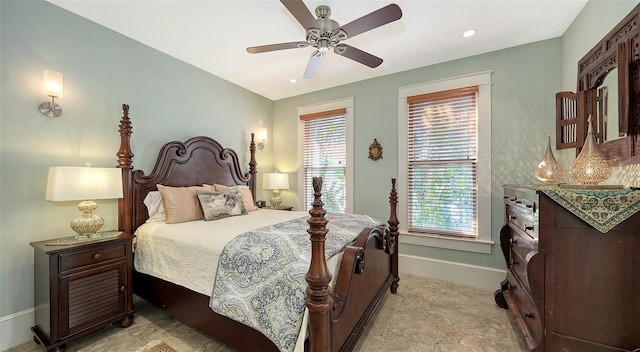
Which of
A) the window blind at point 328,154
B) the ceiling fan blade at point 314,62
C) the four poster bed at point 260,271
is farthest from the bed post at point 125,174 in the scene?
the window blind at point 328,154

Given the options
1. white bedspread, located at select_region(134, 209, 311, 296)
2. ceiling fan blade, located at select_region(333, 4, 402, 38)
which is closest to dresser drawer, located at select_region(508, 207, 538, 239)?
ceiling fan blade, located at select_region(333, 4, 402, 38)

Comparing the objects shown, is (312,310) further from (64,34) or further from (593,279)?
(64,34)

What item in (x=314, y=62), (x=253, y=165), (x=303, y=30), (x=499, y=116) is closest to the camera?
(x=314, y=62)

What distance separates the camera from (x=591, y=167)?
1505mm

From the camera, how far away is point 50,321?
177cm

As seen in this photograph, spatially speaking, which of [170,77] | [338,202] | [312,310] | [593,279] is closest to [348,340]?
[312,310]

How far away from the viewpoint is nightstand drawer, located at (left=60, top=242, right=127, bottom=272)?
6.02 ft

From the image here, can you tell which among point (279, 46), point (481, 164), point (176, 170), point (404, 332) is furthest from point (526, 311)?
point (176, 170)

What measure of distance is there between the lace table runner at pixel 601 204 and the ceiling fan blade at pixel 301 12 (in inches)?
75.8

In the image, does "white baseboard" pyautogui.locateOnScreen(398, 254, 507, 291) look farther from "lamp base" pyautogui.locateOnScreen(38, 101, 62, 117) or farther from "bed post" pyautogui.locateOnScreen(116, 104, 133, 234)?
"lamp base" pyautogui.locateOnScreen(38, 101, 62, 117)

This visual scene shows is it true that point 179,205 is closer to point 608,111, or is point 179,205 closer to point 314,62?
point 314,62

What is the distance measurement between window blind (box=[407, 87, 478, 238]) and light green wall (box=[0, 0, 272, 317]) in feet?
10.5

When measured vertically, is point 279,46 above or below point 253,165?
above

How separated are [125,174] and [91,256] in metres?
0.86
